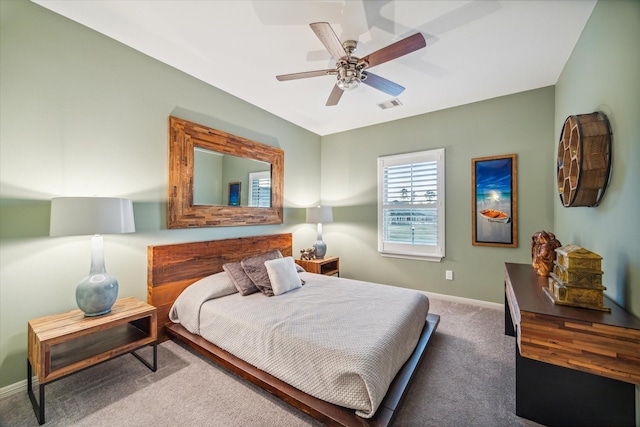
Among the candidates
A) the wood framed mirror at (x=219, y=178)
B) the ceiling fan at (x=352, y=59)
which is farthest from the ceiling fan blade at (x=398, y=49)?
the wood framed mirror at (x=219, y=178)

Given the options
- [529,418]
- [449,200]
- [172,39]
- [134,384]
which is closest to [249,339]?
[134,384]

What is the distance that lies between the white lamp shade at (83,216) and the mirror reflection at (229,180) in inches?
41.5

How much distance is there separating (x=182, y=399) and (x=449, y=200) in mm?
3759

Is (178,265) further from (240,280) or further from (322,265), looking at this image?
(322,265)

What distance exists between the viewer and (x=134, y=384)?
1.96 metres

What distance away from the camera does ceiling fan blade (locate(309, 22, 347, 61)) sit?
1.69 meters

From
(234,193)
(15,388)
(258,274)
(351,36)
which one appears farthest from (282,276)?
(351,36)

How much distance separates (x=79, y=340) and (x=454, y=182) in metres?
4.45

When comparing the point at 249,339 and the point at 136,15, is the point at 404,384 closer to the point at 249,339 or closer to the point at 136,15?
the point at 249,339

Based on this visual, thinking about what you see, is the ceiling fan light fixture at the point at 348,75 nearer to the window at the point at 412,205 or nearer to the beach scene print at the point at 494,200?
the window at the point at 412,205

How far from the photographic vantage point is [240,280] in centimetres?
269

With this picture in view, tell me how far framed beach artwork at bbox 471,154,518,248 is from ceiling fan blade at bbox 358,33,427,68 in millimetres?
2261

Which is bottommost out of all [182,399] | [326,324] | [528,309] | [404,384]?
[182,399]

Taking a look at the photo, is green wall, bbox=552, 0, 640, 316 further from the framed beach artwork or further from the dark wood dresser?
the framed beach artwork
